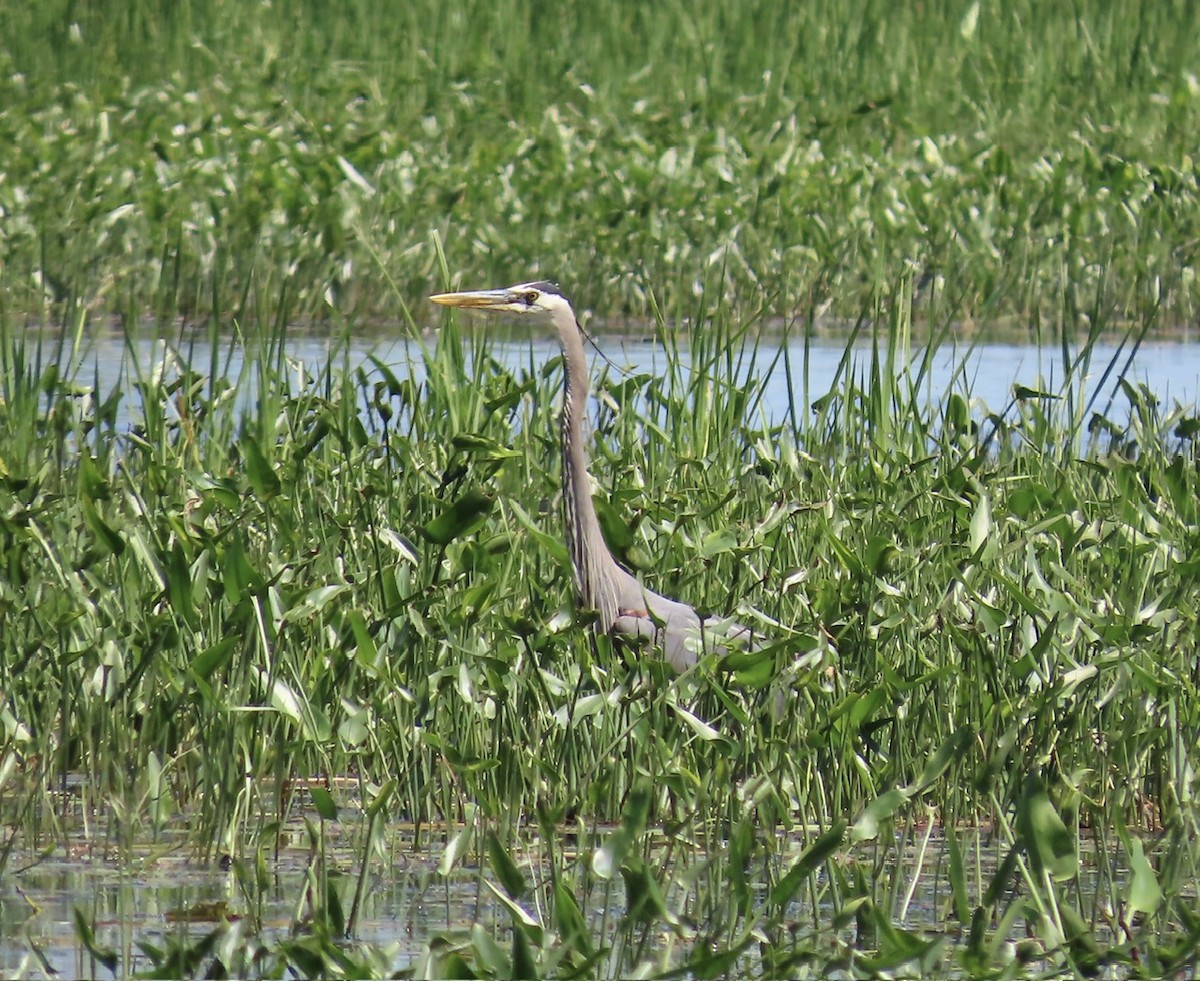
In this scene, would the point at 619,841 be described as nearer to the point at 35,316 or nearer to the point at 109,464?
the point at 109,464

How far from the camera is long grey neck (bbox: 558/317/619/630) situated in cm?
467

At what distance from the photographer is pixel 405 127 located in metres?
11.3

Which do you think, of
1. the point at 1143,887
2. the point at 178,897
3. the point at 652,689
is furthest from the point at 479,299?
the point at 1143,887

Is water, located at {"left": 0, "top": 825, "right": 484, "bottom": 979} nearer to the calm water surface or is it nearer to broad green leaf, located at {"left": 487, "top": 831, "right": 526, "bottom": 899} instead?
broad green leaf, located at {"left": 487, "top": 831, "right": 526, "bottom": 899}

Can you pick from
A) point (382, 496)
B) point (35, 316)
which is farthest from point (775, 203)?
point (382, 496)

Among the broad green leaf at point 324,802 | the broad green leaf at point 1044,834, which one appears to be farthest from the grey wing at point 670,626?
the broad green leaf at point 1044,834

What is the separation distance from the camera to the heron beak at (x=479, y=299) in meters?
5.15

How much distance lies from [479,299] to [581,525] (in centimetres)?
80

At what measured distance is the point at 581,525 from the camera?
465 cm

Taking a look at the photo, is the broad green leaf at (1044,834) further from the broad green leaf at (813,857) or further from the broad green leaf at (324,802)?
the broad green leaf at (324,802)

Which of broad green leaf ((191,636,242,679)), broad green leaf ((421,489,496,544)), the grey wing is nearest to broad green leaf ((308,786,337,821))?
broad green leaf ((191,636,242,679))

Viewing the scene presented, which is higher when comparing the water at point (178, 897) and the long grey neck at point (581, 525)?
the long grey neck at point (581, 525)

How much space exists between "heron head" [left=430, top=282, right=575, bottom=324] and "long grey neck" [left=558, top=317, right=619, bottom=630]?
22 centimetres

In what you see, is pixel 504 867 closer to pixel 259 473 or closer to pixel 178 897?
pixel 178 897
